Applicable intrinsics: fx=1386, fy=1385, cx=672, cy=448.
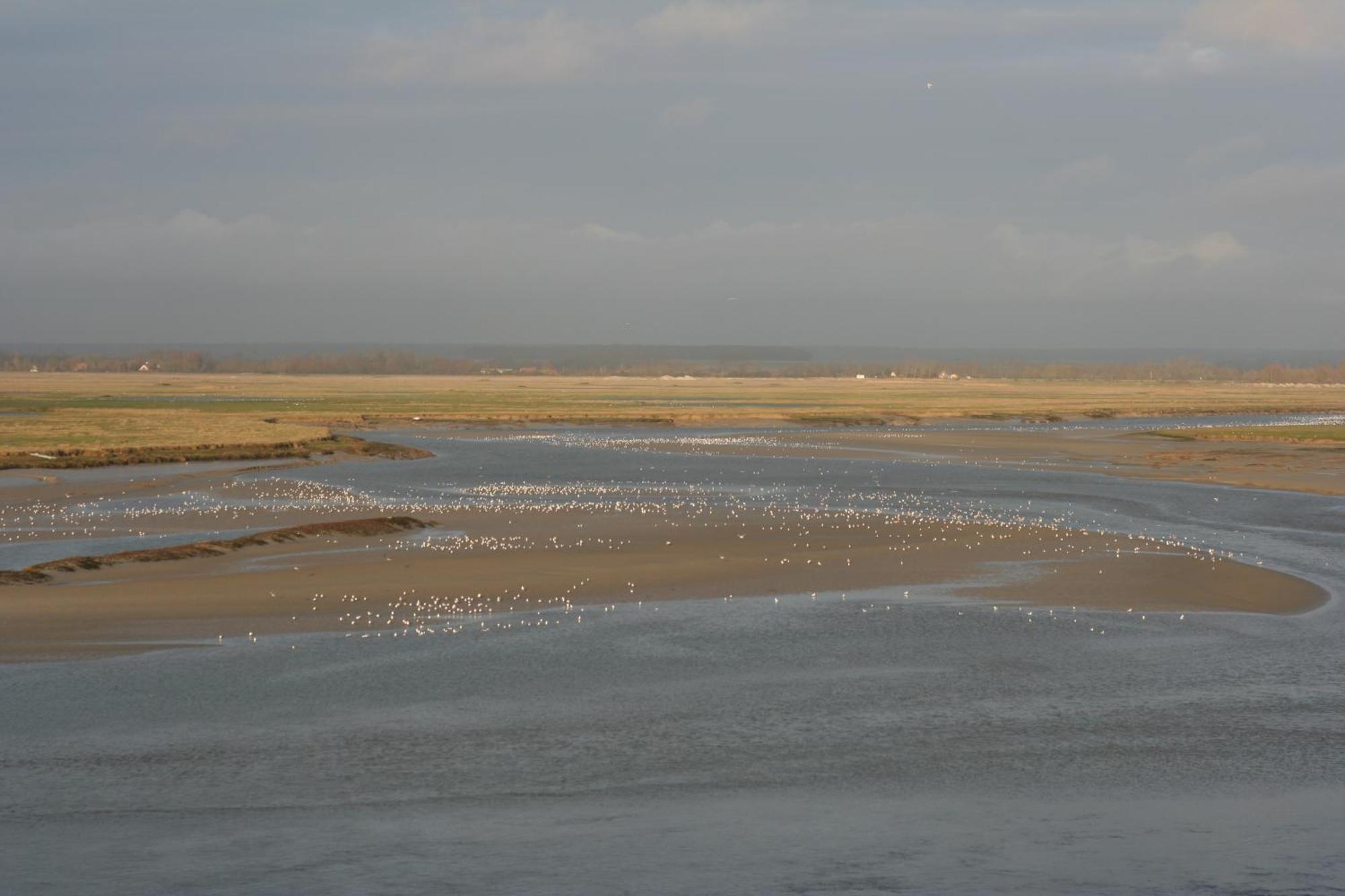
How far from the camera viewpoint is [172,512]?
99.4 ft

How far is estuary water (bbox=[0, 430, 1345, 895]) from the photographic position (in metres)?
9.49

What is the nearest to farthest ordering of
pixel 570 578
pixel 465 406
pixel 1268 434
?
1. pixel 570 578
2. pixel 1268 434
3. pixel 465 406

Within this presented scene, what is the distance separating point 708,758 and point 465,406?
3492 inches

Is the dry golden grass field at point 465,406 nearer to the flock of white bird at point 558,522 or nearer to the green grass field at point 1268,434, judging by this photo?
the flock of white bird at point 558,522

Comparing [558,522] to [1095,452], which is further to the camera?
[1095,452]

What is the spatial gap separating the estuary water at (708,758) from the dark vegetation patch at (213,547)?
19.2 feet

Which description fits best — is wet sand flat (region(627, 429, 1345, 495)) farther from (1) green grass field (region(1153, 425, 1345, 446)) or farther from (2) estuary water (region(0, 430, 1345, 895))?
(2) estuary water (region(0, 430, 1345, 895))

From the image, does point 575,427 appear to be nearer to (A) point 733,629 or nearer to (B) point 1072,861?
(A) point 733,629

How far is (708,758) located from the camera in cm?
1212

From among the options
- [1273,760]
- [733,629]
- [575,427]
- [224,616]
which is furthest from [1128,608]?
[575,427]

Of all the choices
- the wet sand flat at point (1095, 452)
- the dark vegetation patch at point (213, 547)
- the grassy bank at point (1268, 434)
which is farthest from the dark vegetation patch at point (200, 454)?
the grassy bank at point (1268, 434)

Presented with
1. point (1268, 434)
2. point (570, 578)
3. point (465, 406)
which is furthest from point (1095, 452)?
point (465, 406)

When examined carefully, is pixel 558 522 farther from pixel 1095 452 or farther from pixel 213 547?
pixel 1095 452

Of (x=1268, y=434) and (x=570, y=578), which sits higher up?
(x=1268, y=434)
